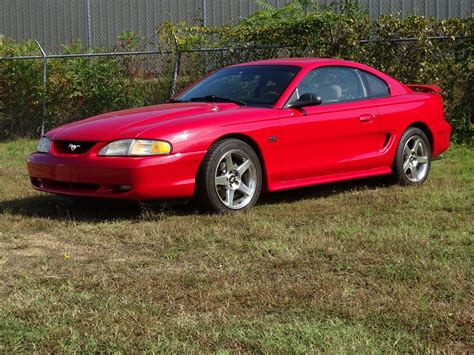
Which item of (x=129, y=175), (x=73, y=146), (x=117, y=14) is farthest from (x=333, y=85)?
(x=117, y=14)

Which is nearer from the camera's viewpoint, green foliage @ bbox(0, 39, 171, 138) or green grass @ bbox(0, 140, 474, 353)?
green grass @ bbox(0, 140, 474, 353)

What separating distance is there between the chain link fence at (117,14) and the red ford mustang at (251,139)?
23.2ft

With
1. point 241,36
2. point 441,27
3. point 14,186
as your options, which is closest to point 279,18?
point 241,36

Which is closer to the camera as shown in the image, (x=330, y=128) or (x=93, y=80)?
(x=330, y=128)

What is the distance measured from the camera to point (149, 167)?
20.8ft

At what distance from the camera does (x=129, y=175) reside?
633 cm

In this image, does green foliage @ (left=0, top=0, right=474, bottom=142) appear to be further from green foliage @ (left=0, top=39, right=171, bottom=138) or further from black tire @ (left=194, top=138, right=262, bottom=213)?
black tire @ (left=194, top=138, right=262, bottom=213)

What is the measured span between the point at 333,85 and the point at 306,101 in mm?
664

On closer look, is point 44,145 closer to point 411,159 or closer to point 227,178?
point 227,178

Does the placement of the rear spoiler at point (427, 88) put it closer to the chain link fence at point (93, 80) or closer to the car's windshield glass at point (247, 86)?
the car's windshield glass at point (247, 86)

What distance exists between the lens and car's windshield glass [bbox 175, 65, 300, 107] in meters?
7.37

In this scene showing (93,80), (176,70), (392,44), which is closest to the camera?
(392,44)

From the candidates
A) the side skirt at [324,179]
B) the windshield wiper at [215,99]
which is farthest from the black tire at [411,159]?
the windshield wiper at [215,99]

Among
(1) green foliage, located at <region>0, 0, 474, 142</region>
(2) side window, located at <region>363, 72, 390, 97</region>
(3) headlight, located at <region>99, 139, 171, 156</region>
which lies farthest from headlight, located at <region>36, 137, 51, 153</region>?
(1) green foliage, located at <region>0, 0, 474, 142</region>
